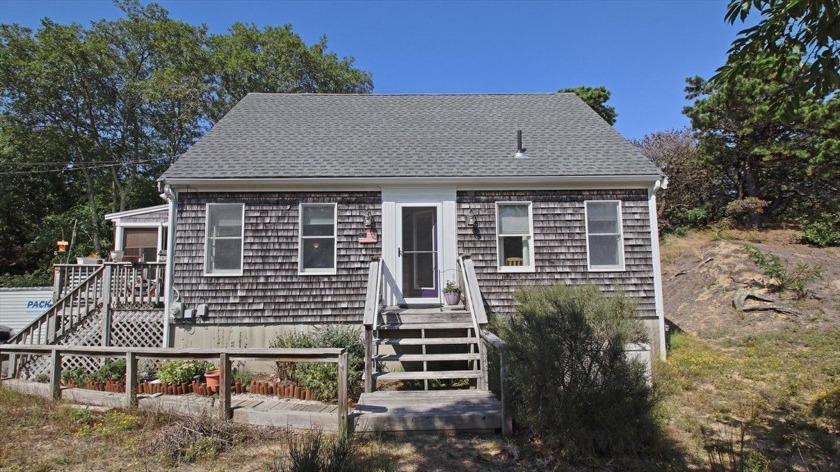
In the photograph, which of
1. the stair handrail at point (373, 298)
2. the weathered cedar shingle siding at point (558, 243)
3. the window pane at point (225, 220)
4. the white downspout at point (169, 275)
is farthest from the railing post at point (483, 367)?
the white downspout at point (169, 275)

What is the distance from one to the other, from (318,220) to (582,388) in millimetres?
6304

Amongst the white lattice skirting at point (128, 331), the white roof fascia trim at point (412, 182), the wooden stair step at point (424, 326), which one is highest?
the white roof fascia trim at point (412, 182)

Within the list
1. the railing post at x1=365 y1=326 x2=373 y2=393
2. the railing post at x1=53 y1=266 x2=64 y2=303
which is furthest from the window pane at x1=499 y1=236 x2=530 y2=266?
the railing post at x1=53 y1=266 x2=64 y2=303

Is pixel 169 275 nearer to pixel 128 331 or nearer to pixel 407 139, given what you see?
pixel 128 331

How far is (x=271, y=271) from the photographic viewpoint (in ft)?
29.3

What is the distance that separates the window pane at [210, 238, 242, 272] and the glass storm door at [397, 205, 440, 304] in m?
3.31

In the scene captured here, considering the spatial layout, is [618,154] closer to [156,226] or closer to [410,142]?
[410,142]

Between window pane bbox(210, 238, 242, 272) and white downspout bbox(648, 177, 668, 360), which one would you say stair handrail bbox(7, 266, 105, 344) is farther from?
white downspout bbox(648, 177, 668, 360)

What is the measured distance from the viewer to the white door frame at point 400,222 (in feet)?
29.9

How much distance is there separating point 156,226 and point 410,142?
9.28m

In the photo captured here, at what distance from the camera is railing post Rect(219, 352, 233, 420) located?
5.28 meters

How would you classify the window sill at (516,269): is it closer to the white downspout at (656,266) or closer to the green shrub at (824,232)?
the white downspout at (656,266)

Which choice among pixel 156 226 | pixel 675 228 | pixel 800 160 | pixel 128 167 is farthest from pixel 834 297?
pixel 128 167

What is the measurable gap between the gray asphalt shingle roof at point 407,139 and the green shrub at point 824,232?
8.59 metres
